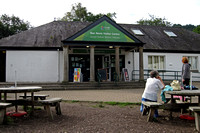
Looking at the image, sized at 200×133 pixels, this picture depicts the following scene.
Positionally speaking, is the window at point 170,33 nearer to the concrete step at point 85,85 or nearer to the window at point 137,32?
the window at point 137,32

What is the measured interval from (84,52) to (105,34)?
335cm

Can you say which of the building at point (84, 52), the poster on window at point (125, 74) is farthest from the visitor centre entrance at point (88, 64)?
the poster on window at point (125, 74)

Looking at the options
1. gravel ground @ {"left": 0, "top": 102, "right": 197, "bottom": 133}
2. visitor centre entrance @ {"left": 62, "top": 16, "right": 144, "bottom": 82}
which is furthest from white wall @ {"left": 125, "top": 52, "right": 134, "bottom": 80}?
gravel ground @ {"left": 0, "top": 102, "right": 197, "bottom": 133}

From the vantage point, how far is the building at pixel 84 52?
1387 cm

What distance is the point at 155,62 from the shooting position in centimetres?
1850

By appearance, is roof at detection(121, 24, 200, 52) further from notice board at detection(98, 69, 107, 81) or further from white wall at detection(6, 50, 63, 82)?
white wall at detection(6, 50, 63, 82)

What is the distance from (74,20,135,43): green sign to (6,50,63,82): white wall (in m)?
3.98

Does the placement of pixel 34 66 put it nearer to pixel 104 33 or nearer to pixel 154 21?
pixel 104 33

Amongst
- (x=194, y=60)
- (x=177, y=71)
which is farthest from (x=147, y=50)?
(x=194, y=60)

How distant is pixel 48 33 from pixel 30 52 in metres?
3.06

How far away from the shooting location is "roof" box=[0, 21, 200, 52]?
53.7ft

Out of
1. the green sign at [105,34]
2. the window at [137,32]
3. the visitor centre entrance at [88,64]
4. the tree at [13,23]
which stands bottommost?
the visitor centre entrance at [88,64]

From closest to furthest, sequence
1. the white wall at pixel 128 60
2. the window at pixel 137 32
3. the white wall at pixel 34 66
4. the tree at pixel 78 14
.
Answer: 1. the white wall at pixel 34 66
2. the white wall at pixel 128 60
3. the window at pixel 137 32
4. the tree at pixel 78 14

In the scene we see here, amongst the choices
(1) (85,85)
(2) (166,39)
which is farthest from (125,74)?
(2) (166,39)
